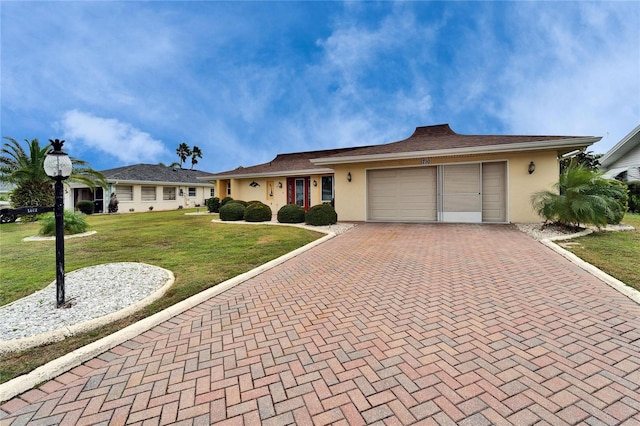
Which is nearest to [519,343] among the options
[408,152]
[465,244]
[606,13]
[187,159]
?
[465,244]

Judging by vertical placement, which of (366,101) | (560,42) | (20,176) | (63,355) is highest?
(366,101)

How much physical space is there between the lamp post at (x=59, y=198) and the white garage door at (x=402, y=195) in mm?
10703

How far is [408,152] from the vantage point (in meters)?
11.4

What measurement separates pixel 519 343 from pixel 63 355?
4.36 meters

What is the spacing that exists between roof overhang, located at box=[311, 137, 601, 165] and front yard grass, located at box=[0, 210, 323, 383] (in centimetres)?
393

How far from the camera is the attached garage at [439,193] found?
36.6 ft

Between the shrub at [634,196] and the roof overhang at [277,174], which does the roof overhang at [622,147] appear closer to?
the shrub at [634,196]

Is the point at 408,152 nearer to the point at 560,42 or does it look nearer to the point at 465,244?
the point at 465,244

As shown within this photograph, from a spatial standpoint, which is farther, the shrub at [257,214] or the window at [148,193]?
the window at [148,193]

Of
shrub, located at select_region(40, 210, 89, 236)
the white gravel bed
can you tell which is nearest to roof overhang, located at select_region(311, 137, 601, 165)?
the white gravel bed

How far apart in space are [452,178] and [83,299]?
38.7ft

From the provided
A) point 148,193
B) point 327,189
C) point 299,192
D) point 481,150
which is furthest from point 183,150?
point 481,150

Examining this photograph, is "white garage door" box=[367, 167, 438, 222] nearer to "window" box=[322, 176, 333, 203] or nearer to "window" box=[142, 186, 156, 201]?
"window" box=[322, 176, 333, 203]

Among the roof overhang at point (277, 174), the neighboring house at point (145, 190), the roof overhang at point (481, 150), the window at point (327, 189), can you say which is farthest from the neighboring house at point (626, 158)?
the neighboring house at point (145, 190)
